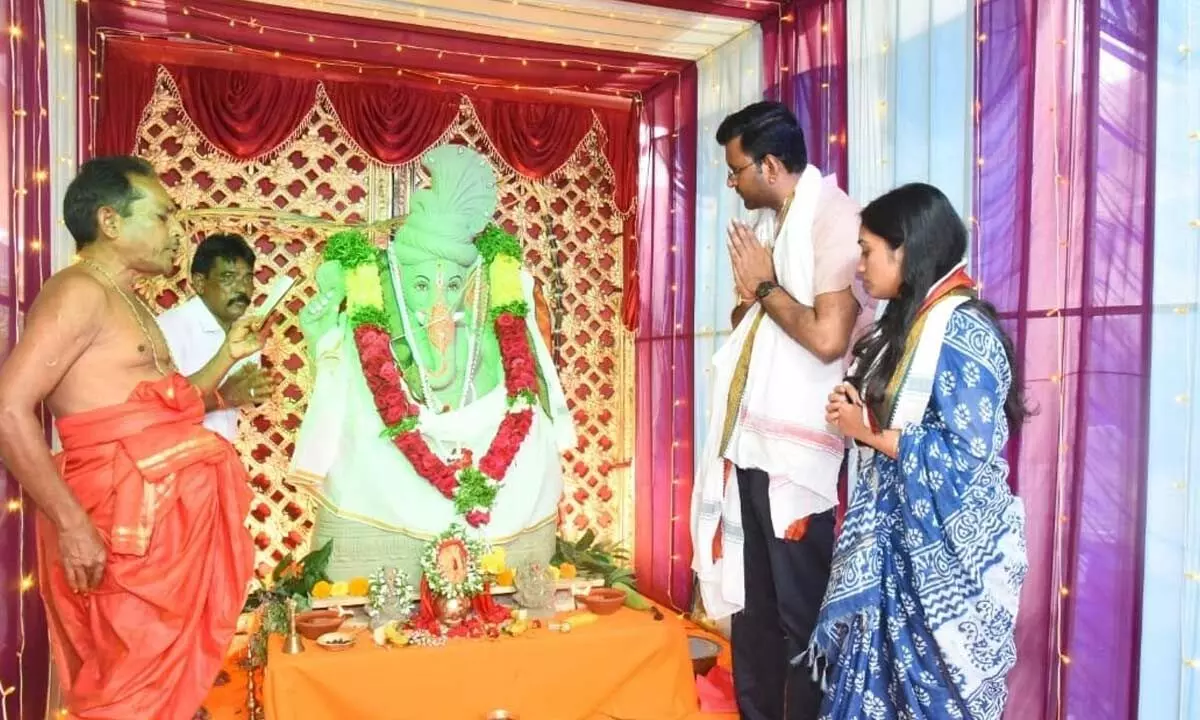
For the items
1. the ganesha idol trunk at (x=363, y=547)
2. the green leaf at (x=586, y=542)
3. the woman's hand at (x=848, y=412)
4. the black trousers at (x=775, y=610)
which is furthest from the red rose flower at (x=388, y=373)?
the woman's hand at (x=848, y=412)

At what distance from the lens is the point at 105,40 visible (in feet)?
14.2

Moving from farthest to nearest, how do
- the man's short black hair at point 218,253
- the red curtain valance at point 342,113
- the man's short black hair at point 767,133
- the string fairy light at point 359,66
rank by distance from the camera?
1. the red curtain valance at point 342,113
2. the string fairy light at point 359,66
3. the man's short black hair at point 218,253
4. the man's short black hair at point 767,133

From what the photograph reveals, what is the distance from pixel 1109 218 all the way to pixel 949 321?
580mm

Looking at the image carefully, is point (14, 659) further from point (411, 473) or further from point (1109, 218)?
point (1109, 218)

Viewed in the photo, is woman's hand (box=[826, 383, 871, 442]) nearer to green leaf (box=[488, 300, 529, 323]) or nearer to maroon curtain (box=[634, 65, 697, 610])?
green leaf (box=[488, 300, 529, 323])

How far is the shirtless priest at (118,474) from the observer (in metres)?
2.14

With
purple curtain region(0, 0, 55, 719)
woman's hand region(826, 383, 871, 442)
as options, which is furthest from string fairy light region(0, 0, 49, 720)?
woman's hand region(826, 383, 871, 442)

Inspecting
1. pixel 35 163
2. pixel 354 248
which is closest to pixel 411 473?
pixel 354 248

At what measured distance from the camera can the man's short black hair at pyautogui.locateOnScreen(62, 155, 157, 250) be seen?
236 cm

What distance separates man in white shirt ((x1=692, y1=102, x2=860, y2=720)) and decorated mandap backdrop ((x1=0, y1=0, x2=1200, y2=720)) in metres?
0.52

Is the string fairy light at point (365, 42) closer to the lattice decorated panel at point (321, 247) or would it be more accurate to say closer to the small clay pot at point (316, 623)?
the lattice decorated panel at point (321, 247)

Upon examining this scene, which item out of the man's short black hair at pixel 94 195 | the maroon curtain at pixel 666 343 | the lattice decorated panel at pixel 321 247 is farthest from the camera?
the lattice decorated panel at pixel 321 247

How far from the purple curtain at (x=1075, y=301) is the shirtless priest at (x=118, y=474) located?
2.19 m

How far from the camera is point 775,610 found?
2783 millimetres
